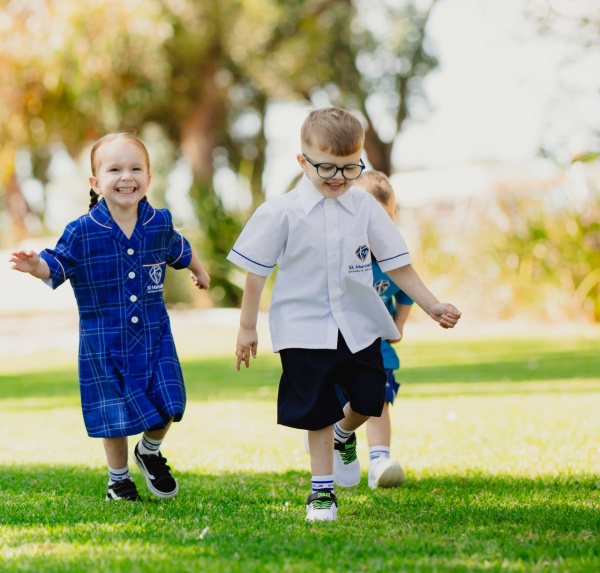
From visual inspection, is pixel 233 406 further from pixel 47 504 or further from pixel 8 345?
pixel 8 345

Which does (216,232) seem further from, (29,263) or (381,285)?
(29,263)

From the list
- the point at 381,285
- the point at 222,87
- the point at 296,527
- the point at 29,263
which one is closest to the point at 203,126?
the point at 222,87

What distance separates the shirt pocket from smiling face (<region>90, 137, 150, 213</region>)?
0.99m

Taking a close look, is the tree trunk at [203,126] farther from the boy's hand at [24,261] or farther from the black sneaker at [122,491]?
the boy's hand at [24,261]

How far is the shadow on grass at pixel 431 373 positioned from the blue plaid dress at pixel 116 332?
166 inches

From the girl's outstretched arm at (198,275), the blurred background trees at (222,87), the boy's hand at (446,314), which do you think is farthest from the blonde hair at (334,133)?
the blurred background trees at (222,87)

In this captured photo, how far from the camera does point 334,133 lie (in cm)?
385

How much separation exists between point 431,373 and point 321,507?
253 inches

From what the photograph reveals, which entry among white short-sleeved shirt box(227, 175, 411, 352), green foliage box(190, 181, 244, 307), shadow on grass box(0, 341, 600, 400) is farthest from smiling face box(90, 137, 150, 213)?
green foliage box(190, 181, 244, 307)

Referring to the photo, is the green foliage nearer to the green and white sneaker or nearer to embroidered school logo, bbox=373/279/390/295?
embroidered school logo, bbox=373/279/390/295

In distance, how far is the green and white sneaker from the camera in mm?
3783

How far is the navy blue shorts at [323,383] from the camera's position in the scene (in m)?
3.87

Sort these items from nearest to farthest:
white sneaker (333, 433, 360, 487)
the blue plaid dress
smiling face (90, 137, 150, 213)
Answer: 1. the blue plaid dress
2. smiling face (90, 137, 150, 213)
3. white sneaker (333, 433, 360, 487)

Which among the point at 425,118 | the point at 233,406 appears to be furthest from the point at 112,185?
the point at 425,118
